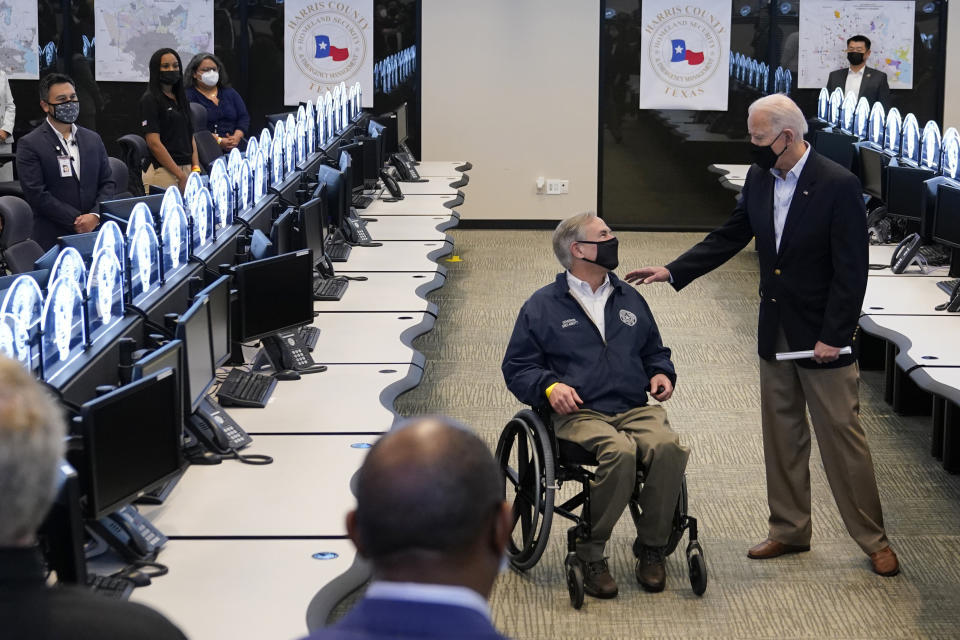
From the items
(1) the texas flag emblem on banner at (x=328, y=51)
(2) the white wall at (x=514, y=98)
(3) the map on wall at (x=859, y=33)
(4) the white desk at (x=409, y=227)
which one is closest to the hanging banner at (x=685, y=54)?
(2) the white wall at (x=514, y=98)

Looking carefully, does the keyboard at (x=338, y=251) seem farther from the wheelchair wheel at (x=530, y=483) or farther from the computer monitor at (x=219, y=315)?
the wheelchair wheel at (x=530, y=483)

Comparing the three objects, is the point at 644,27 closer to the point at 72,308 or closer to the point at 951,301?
the point at 951,301

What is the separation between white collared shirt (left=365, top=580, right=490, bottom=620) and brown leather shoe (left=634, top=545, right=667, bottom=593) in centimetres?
291

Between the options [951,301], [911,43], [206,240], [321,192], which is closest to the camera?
[206,240]

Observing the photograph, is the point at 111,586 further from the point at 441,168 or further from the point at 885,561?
the point at 441,168

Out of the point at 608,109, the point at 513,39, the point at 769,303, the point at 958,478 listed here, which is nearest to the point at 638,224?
the point at 608,109

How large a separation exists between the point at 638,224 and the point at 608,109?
1.06m

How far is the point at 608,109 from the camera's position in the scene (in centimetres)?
1128

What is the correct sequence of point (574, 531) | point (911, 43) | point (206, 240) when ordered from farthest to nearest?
point (911, 43) → point (206, 240) → point (574, 531)

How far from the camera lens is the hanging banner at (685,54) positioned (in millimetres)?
11141

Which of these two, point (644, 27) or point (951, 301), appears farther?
point (644, 27)

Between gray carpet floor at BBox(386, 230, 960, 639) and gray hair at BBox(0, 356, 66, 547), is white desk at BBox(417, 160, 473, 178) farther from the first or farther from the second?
gray hair at BBox(0, 356, 66, 547)

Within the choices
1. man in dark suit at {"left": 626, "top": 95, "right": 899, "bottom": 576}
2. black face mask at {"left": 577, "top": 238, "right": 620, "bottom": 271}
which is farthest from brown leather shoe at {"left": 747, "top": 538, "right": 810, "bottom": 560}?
black face mask at {"left": 577, "top": 238, "right": 620, "bottom": 271}

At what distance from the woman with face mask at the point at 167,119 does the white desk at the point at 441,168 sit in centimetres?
277
